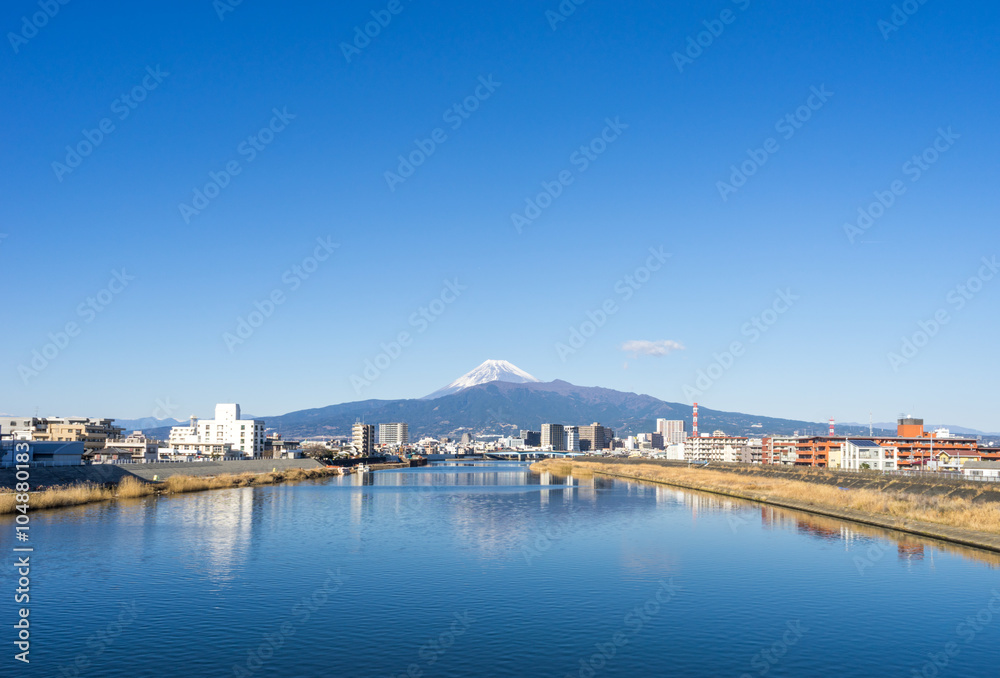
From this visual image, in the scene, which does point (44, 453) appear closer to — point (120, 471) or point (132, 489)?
point (120, 471)

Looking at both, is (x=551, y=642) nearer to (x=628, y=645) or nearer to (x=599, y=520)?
(x=628, y=645)

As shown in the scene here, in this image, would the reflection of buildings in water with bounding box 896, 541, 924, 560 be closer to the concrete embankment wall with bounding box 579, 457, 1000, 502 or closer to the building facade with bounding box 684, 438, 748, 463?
the concrete embankment wall with bounding box 579, 457, 1000, 502

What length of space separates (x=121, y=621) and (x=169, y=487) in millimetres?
51197

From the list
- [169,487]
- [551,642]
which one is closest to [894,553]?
[551,642]

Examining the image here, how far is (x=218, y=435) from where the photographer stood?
16912 centimetres

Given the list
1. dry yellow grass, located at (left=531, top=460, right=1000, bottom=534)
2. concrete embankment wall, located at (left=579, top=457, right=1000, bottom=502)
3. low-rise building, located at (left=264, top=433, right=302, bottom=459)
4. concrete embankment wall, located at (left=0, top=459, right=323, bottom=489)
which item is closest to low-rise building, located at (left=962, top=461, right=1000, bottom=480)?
concrete embankment wall, located at (left=579, top=457, right=1000, bottom=502)

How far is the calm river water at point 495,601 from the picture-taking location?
17.0 metres

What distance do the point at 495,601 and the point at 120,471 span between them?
57132mm

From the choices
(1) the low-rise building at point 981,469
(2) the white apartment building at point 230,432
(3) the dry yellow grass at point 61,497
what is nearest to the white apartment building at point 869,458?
(1) the low-rise building at point 981,469

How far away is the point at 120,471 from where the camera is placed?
221 ft

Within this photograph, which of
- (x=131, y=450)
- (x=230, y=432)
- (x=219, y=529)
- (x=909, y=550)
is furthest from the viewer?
(x=230, y=432)

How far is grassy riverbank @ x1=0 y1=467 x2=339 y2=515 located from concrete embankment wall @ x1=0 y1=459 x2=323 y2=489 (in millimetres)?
1785

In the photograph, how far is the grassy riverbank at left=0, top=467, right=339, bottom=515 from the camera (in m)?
45.8

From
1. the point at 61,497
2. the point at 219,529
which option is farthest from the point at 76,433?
the point at 219,529
